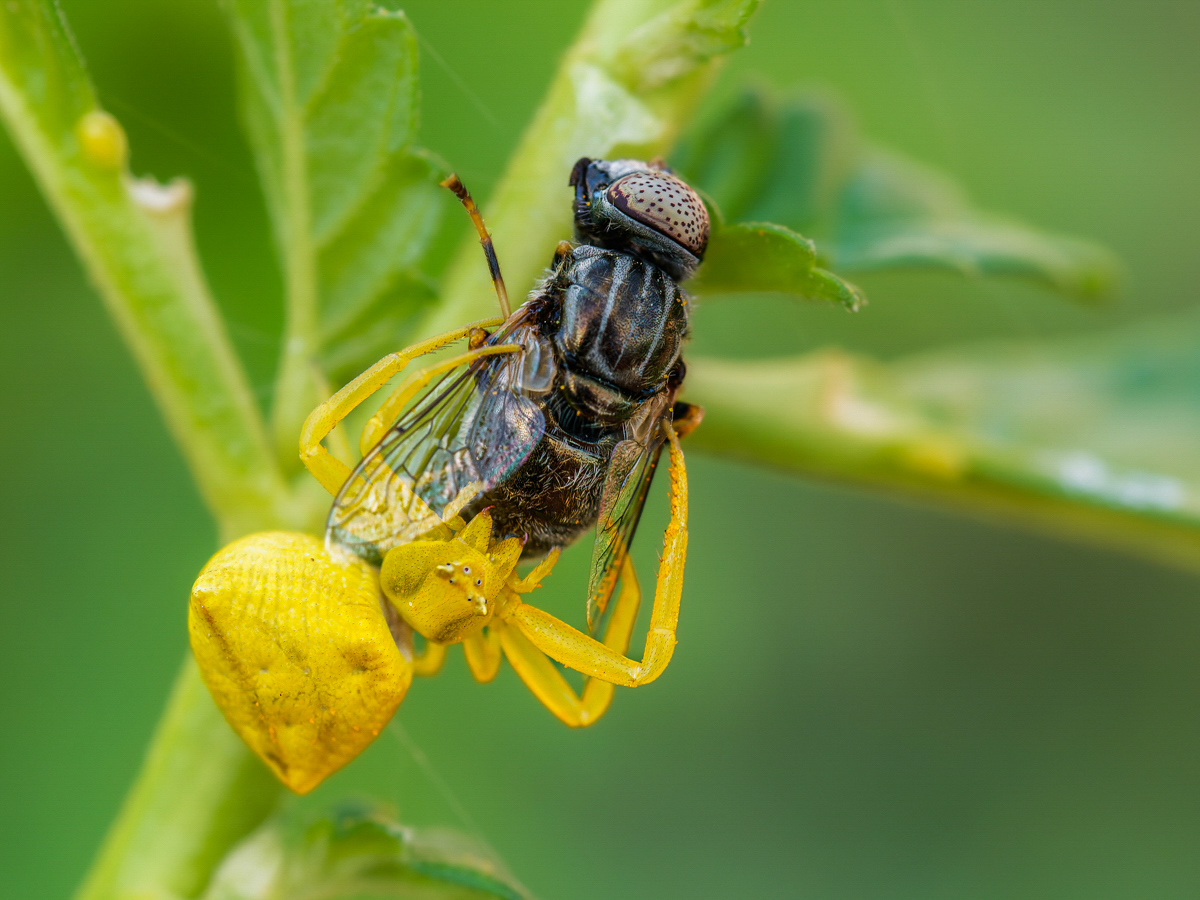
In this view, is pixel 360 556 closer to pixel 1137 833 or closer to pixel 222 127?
pixel 222 127

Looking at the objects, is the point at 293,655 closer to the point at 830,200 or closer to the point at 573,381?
the point at 573,381

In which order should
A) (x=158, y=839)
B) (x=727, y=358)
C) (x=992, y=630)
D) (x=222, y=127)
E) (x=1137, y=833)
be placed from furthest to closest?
1. (x=992, y=630)
2. (x=1137, y=833)
3. (x=727, y=358)
4. (x=222, y=127)
5. (x=158, y=839)

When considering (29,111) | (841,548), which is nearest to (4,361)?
(29,111)

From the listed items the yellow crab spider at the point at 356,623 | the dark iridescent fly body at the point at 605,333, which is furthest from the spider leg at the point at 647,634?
the dark iridescent fly body at the point at 605,333

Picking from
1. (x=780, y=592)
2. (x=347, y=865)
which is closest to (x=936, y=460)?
(x=347, y=865)

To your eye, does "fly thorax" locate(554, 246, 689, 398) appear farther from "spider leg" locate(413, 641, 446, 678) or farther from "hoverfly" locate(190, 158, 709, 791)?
"spider leg" locate(413, 641, 446, 678)

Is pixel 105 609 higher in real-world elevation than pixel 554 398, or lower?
lower

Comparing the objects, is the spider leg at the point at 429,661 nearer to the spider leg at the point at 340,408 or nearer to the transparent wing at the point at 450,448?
the transparent wing at the point at 450,448
